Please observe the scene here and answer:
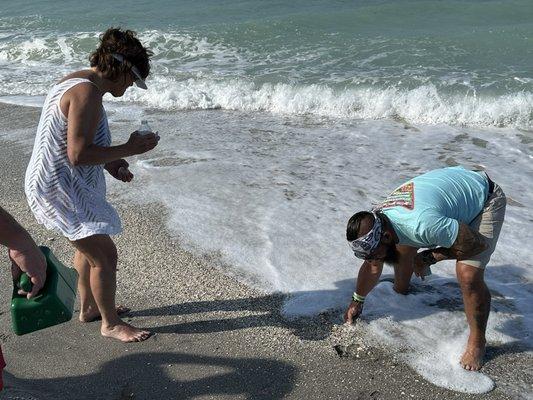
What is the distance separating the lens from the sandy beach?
11.6 feet

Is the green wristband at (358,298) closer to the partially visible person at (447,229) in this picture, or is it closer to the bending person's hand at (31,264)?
the partially visible person at (447,229)

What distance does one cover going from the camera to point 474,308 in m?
3.67

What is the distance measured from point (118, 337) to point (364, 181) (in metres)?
3.34

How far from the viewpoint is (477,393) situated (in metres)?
3.50

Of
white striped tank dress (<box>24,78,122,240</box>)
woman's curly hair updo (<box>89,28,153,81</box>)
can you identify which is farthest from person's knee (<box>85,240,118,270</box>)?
woman's curly hair updo (<box>89,28,153,81</box>)

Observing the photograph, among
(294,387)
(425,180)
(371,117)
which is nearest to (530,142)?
(371,117)

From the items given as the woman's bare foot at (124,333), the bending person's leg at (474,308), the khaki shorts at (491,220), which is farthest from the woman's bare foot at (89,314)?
the khaki shorts at (491,220)

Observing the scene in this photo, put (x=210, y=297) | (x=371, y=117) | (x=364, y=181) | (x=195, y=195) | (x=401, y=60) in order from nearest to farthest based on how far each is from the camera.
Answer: (x=210, y=297) < (x=195, y=195) < (x=364, y=181) < (x=371, y=117) < (x=401, y=60)

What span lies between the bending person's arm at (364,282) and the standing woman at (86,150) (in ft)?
4.72

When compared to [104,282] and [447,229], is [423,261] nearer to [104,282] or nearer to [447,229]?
[447,229]

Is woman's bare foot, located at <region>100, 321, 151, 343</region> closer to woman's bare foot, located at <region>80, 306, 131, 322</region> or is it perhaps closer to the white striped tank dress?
woman's bare foot, located at <region>80, 306, 131, 322</region>

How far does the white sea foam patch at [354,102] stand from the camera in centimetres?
898

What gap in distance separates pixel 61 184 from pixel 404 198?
181 centimetres

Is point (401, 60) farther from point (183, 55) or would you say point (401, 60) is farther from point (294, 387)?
point (294, 387)
